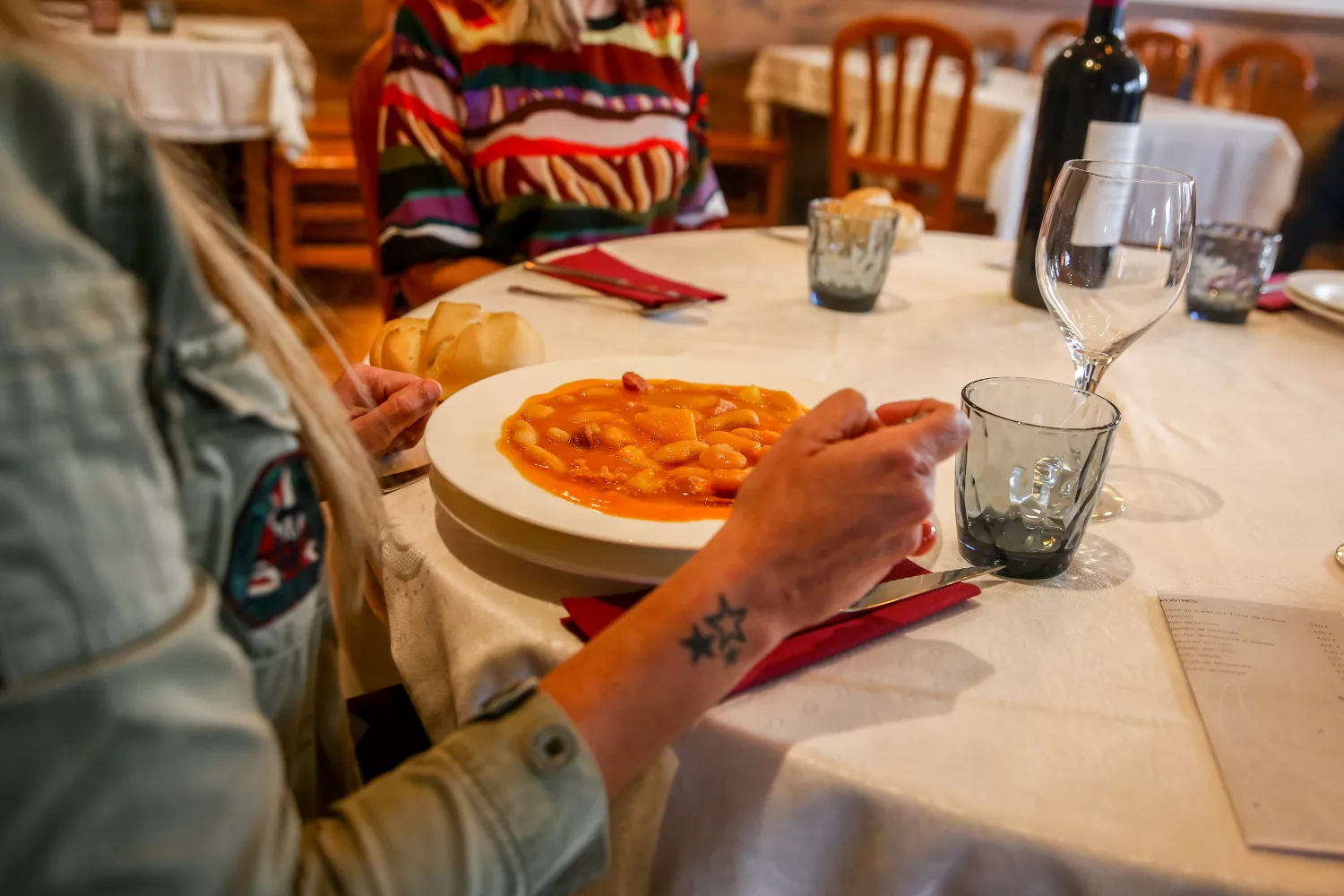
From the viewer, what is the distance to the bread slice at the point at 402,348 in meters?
0.92

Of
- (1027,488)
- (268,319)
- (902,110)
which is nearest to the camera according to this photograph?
(268,319)

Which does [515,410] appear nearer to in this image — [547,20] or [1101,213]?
[1101,213]

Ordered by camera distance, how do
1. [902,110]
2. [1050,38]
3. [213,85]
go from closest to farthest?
[213,85] < [902,110] < [1050,38]

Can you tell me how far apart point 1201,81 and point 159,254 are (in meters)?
5.81

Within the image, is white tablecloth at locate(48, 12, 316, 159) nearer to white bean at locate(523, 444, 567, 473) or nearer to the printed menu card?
white bean at locate(523, 444, 567, 473)

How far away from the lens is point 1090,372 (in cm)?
92

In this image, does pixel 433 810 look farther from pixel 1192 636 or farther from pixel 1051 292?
pixel 1051 292

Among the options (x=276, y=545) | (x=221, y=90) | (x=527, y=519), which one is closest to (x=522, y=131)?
(x=527, y=519)

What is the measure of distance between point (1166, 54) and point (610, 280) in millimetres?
4851

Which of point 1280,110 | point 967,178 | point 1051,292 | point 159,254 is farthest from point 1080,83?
point 1280,110

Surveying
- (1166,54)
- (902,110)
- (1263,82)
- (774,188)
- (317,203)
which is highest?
(1166,54)

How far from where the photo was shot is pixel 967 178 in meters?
3.40

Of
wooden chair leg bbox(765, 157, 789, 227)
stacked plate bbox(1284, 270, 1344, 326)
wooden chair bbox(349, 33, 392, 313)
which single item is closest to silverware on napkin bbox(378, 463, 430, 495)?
wooden chair bbox(349, 33, 392, 313)

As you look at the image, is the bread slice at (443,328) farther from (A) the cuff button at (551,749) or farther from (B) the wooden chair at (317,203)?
(B) the wooden chair at (317,203)
